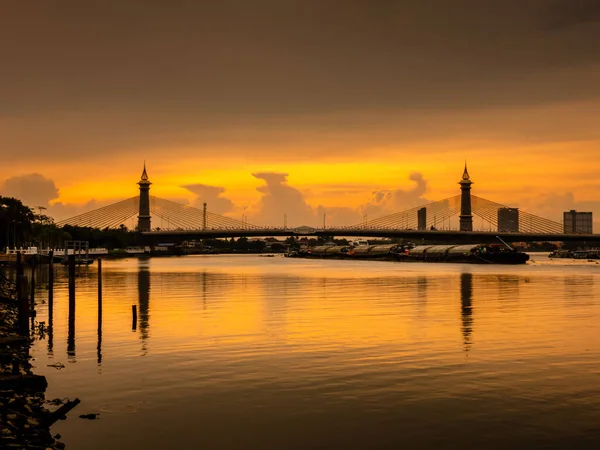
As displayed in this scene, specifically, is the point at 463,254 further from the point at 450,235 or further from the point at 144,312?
the point at 144,312

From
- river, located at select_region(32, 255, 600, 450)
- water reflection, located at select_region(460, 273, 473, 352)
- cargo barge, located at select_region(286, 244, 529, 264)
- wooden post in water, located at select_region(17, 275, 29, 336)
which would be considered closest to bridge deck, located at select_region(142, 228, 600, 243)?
cargo barge, located at select_region(286, 244, 529, 264)

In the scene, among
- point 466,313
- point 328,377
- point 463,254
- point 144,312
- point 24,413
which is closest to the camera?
point 24,413

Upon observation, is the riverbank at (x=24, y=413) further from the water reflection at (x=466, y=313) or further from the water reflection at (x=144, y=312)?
the water reflection at (x=466, y=313)

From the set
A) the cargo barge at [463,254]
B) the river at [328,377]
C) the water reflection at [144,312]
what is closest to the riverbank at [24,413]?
the river at [328,377]

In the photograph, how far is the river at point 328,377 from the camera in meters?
17.0

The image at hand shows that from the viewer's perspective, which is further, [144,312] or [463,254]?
[463,254]

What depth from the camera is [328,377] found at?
2317 centimetres

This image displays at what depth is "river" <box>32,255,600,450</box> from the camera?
17.0 metres

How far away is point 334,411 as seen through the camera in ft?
61.9

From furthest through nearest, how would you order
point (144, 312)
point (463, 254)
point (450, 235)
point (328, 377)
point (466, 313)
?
point (450, 235), point (463, 254), point (144, 312), point (466, 313), point (328, 377)

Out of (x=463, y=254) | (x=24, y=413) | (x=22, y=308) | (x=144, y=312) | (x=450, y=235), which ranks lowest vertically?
(x=24, y=413)

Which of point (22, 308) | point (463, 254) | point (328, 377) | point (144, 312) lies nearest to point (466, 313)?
point (144, 312)

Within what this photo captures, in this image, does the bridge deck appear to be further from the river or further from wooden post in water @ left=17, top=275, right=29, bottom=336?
wooden post in water @ left=17, top=275, right=29, bottom=336

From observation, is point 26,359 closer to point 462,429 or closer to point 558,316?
point 462,429
